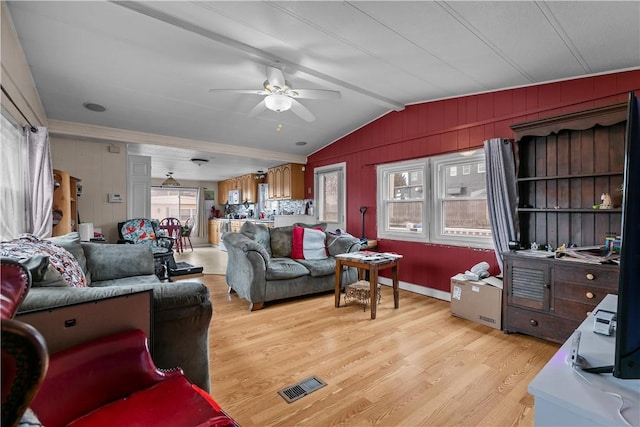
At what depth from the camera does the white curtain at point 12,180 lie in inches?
94.3

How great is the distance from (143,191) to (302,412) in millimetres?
4769

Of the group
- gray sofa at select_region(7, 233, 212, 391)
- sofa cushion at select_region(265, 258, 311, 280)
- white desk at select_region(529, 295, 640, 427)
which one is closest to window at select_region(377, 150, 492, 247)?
sofa cushion at select_region(265, 258, 311, 280)

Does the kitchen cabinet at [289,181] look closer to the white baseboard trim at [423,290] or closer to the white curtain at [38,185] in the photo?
the white baseboard trim at [423,290]

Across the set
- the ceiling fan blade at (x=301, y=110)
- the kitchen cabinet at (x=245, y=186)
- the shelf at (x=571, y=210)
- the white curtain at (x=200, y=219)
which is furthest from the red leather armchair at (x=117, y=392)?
the white curtain at (x=200, y=219)

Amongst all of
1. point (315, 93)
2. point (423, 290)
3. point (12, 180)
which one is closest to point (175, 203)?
point (12, 180)

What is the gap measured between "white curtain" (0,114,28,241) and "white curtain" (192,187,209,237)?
22.2 feet

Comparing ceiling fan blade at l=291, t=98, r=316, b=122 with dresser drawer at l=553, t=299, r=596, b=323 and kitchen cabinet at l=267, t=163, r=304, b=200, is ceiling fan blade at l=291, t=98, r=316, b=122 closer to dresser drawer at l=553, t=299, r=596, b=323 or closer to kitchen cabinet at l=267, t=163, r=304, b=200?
kitchen cabinet at l=267, t=163, r=304, b=200

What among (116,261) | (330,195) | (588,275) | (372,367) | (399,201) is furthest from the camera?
(330,195)

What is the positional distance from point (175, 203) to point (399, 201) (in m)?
7.69

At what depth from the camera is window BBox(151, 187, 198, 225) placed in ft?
30.7

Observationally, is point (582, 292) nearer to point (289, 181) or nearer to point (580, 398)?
point (580, 398)

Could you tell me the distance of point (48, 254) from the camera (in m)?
1.77

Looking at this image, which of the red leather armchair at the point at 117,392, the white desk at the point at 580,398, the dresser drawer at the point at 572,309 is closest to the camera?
the white desk at the point at 580,398

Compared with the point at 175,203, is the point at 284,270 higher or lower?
lower
